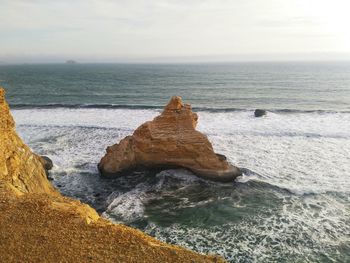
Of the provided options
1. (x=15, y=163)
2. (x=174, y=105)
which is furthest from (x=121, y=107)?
(x=15, y=163)

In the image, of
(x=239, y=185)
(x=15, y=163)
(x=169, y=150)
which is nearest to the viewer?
(x=15, y=163)

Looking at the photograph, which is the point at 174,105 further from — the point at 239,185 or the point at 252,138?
the point at 252,138

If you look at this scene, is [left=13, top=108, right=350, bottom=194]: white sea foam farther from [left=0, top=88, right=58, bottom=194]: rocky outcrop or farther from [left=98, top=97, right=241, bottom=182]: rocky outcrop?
[left=0, top=88, right=58, bottom=194]: rocky outcrop

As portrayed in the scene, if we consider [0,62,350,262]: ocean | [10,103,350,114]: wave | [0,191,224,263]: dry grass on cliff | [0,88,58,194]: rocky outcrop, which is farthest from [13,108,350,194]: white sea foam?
[0,191,224,263]: dry grass on cliff

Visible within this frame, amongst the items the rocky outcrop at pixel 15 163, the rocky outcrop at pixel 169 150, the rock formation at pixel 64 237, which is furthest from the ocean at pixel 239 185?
the rock formation at pixel 64 237

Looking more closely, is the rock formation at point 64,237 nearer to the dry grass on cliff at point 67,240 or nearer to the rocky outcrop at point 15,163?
the dry grass on cliff at point 67,240

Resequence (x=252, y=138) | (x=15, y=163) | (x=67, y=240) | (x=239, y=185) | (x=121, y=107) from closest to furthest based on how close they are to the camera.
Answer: (x=67, y=240) → (x=15, y=163) → (x=239, y=185) → (x=252, y=138) → (x=121, y=107)
